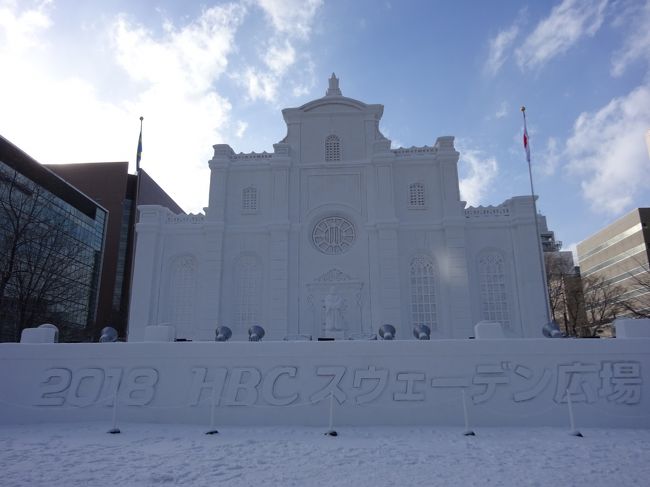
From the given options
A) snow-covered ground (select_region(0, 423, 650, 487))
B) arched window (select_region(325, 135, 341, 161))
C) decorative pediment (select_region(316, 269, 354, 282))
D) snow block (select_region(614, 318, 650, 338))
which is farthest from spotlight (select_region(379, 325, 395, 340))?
arched window (select_region(325, 135, 341, 161))

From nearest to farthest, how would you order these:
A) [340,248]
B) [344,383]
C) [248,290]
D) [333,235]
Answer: [344,383] → [248,290] → [340,248] → [333,235]

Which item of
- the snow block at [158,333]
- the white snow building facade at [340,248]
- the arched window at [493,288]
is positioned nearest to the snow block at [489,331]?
the snow block at [158,333]

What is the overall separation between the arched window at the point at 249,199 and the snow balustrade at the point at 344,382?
15931mm

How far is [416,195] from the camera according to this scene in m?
27.8

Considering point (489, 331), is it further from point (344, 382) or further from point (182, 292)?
point (182, 292)

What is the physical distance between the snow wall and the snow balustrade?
0.09 feet

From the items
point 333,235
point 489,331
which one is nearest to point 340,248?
point 333,235

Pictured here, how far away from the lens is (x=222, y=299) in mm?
26438

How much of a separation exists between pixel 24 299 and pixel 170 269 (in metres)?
8.69

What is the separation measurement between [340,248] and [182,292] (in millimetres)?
9746

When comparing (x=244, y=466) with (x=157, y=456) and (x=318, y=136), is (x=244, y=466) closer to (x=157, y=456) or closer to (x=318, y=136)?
(x=157, y=456)

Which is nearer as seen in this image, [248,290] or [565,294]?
[248,290]

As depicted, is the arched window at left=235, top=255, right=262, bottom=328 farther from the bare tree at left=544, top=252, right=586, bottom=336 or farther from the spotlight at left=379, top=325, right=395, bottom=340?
the bare tree at left=544, top=252, right=586, bottom=336

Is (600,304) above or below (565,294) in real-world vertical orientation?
below
